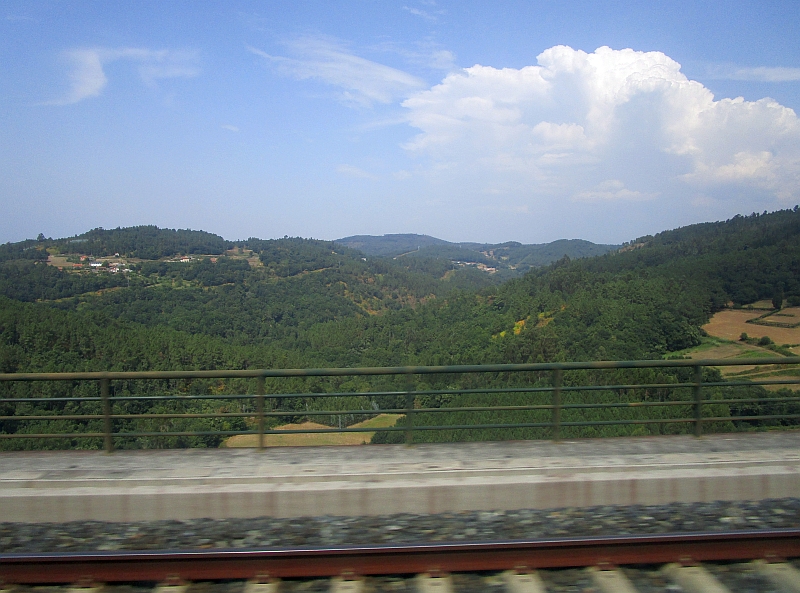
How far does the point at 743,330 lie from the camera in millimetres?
35344

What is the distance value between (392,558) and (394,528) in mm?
907

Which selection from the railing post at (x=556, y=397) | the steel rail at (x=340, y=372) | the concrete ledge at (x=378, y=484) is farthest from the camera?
the railing post at (x=556, y=397)

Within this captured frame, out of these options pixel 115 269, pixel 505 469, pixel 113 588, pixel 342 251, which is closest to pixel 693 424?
pixel 505 469

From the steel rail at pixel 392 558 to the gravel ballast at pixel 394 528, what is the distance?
0.59 metres

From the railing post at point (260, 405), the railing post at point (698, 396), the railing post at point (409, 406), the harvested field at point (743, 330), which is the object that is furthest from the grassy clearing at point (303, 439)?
the harvested field at point (743, 330)

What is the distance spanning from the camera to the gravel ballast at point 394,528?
4633 mm

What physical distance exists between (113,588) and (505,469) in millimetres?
3547

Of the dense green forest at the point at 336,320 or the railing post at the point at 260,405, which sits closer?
the railing post at the point at 260,405

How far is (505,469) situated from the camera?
5.53 meters

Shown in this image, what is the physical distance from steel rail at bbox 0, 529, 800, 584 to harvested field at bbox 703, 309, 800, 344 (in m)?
34.1

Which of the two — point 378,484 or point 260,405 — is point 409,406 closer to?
point 378,484

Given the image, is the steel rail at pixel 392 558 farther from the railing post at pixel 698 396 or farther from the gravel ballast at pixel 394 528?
the railing post at pixel 698 396

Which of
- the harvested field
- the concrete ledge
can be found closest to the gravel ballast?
the concrete ledge

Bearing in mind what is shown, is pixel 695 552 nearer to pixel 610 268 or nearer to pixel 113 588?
pixel 113 588
